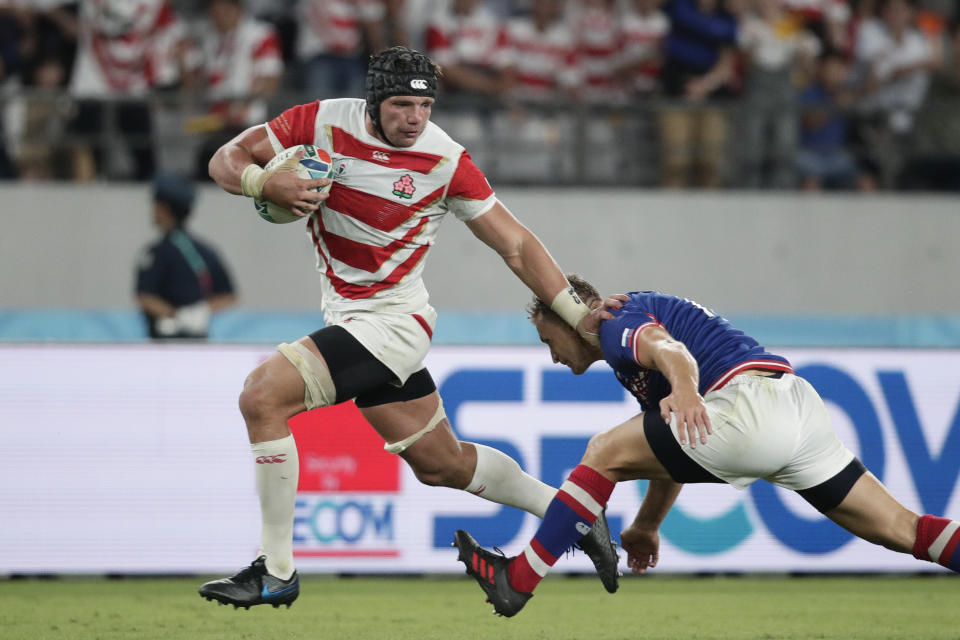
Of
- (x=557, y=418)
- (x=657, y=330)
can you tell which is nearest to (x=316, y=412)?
(x=557, y=418)

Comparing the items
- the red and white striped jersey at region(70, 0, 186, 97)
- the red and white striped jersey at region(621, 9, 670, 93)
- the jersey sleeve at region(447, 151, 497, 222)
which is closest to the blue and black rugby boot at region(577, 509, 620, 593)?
the jersey sleeve at region(447, 151, 497, 222)

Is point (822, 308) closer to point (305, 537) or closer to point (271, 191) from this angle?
point (305, 537)

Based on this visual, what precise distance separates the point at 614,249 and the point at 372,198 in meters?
6.51

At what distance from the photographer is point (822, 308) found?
1212 centimetres

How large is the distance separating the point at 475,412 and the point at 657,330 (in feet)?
10.9

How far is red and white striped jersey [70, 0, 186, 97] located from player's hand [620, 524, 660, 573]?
7144 mm

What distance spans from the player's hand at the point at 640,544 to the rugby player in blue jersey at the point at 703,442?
301 mm

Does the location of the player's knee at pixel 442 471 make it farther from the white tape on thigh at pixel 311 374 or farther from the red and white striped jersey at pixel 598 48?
the red and white striped jersey at pixel 598 48

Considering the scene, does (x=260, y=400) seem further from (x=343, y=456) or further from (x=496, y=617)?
(x=343, y=456)

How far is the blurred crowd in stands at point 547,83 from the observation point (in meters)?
11.2

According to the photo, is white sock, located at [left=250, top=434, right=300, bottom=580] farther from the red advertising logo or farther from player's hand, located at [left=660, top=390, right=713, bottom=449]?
the red advertising logo

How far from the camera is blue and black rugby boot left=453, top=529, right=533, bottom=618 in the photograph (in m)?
5.32

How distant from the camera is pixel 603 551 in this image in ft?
18.9

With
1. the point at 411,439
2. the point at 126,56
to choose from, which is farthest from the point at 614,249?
the point at 411,439
